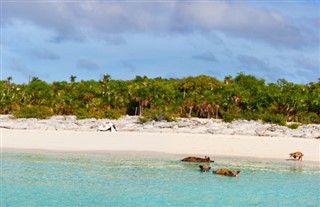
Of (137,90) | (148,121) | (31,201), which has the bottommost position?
(31,201)

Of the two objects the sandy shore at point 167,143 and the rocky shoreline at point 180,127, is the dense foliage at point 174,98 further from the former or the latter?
the sandy shore at point 167,143

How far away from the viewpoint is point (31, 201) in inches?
600

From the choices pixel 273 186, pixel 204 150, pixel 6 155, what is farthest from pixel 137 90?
pixel 273 186

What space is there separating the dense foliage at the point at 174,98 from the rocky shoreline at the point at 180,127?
8497mm

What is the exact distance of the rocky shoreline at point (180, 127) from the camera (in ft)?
126

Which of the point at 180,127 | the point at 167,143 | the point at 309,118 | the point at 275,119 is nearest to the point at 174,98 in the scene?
the point at 309,118

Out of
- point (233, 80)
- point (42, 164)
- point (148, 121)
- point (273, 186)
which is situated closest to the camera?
point (273, 186)

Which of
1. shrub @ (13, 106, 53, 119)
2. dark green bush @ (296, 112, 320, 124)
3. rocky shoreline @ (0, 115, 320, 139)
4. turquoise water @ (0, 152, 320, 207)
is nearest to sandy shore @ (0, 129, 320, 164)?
rocky shoreline @ (0, 115, 320, 139)

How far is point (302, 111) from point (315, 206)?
36.6 meters

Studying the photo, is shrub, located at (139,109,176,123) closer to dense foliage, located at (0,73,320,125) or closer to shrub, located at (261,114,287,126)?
dense foliage, located at (0,73,320,125)

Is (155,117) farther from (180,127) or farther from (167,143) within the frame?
(167,143)

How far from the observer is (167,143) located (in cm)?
3353

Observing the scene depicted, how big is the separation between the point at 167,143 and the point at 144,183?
46.4 feet

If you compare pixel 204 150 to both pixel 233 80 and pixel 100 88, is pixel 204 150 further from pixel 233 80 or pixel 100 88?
pixel 233 80
